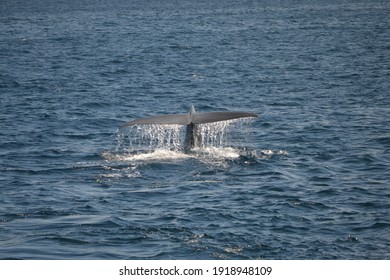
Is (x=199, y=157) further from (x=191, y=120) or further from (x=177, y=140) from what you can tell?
(x=177, y=140)

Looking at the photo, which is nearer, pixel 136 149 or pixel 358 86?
pixel 136 149

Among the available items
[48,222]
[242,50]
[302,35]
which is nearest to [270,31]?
[302,35]

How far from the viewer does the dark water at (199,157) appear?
676 inches

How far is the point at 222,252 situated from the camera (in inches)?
641

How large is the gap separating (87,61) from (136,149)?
27891 millimetres

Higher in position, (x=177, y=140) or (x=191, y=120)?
(x=191, y=120)

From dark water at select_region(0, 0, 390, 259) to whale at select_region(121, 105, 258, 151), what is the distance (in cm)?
61

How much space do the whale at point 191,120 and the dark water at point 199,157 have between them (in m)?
0.61

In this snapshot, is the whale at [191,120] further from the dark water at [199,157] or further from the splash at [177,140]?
the dark water at [199,157]

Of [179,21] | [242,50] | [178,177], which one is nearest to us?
[178,177]

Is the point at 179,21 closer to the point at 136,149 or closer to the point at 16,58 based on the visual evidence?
the point at 16,58

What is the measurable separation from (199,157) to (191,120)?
1.18 meters

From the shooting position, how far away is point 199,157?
23406 mm

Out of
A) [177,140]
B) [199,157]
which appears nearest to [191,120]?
[199,157]
